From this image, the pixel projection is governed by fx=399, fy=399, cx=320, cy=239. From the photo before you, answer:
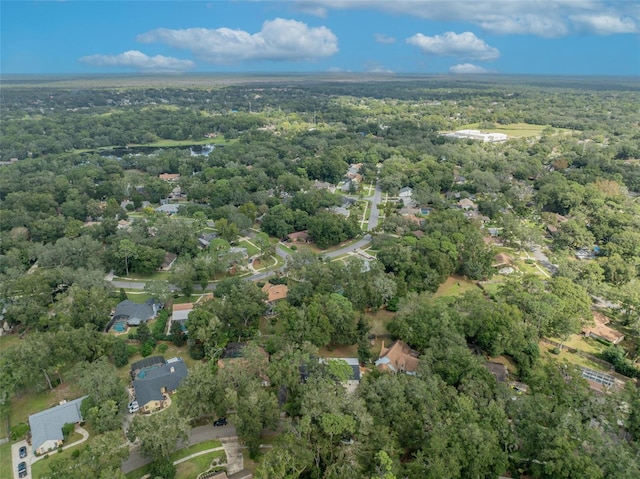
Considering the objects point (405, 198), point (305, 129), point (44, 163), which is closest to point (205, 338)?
point (405, 198)

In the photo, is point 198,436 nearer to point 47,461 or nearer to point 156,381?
point 156,381

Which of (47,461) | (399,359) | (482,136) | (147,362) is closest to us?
(47,461)

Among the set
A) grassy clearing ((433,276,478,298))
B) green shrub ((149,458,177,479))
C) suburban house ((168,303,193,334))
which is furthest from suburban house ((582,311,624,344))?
suburban house ((168,303,193,334))

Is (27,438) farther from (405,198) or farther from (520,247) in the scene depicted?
(405,198)

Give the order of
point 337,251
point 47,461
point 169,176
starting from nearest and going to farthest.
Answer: point 47,461 → point 337,251 → point 169,176

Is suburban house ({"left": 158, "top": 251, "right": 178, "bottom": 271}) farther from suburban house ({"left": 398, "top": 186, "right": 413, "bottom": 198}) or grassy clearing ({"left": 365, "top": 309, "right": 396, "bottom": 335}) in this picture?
suburban house ({"left": 398, "top": 186, "right": 413, "bottom": 198})

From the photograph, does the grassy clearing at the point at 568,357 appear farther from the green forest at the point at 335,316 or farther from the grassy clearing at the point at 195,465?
the grassy clearing at the point at 195,465

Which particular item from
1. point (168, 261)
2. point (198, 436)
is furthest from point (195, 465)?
point (168, 261)

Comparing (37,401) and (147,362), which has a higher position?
(147,362)
